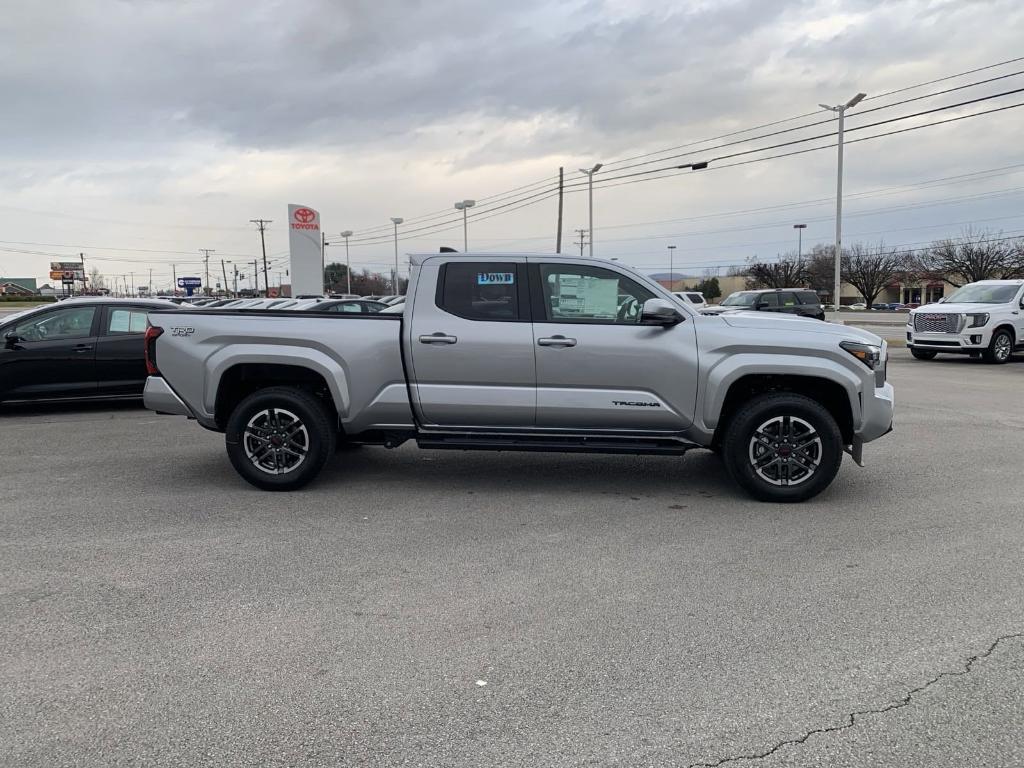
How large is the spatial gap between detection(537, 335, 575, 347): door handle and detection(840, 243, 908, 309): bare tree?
276 feet

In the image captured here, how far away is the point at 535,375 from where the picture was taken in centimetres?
598

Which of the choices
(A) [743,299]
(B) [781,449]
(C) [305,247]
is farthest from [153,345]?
(C) [305,247]

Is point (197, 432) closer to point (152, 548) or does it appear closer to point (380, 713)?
point (152, 548)

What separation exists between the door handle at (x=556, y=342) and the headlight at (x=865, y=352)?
205 centimetres

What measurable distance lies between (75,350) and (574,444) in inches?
294

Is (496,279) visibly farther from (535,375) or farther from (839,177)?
(839,177)

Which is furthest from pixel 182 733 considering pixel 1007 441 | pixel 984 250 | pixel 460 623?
pixel 984 250

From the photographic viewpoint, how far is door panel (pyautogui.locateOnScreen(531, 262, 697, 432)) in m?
5.89

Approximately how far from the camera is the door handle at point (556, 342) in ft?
19.4

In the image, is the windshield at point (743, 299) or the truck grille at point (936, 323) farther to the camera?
the windshield at point (743, 299)

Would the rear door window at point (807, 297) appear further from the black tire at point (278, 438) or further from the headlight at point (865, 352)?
the black tire at point (278, 438)

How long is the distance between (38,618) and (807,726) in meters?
3.63

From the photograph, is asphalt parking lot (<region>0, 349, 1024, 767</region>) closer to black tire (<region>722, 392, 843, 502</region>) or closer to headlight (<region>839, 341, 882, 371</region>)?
black tire (<region>722, 392, 843, 502</region>)

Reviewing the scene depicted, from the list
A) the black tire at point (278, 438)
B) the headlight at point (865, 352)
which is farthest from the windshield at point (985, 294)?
the black tire at point (278, 438)
